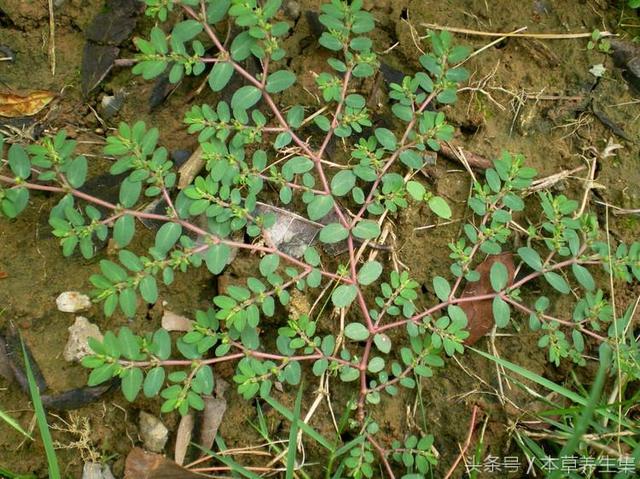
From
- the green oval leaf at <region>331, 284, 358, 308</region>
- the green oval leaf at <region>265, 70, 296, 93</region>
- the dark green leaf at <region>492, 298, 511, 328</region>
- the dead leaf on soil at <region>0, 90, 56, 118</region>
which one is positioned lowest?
the dark green leaf at <region>492, 298, 511, 328</region>

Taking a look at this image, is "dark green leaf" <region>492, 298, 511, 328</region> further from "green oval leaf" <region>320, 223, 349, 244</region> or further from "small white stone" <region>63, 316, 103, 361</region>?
"small white stone" <region>63, 316, 103, 361</region>

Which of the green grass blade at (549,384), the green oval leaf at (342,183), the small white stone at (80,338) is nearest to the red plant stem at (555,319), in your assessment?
the green grass blade at (549,384)

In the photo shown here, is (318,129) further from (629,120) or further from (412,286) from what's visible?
(629,120)

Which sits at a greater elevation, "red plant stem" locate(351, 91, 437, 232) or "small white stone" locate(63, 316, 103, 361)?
"red plant stem" locate(351, 91, 437, 232)

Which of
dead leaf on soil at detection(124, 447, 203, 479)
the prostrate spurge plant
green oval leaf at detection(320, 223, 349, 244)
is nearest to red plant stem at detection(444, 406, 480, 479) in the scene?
the prostrate spurge plant

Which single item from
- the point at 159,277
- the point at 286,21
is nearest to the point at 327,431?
the point at 159,277

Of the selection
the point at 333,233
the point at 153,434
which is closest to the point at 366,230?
the point at 333,233
